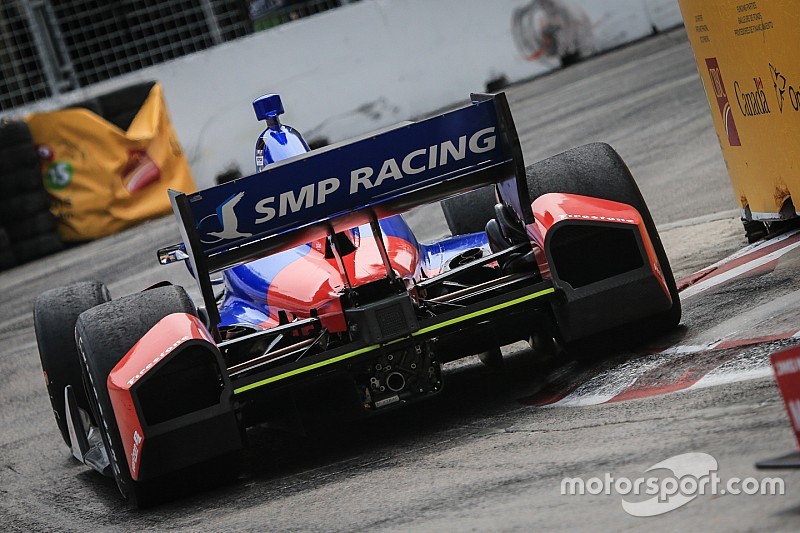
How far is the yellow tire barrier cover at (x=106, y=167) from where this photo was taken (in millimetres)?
16781

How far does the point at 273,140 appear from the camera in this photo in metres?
7.22

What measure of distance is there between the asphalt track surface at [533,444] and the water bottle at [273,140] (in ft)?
4.97

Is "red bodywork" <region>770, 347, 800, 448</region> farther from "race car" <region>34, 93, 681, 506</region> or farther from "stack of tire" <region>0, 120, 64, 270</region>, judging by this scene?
"stack of tire" <region>0, 120, 64, 270</region>

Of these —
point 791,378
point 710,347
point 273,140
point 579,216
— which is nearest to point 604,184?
point 579,216

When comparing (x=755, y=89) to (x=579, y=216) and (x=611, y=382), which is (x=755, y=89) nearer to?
(x=579, y=216)

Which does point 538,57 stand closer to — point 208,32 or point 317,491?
point 208,32

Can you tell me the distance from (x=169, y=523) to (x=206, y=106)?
1321 centimetres

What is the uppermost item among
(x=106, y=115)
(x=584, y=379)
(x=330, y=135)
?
(x=106, y=115)

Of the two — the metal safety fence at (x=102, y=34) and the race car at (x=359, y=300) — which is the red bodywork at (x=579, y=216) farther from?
the metal safety fence at (x=102, y=34)

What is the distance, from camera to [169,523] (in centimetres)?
522

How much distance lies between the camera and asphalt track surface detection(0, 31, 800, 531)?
4.05 metres

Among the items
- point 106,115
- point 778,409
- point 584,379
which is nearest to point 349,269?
point 584,379

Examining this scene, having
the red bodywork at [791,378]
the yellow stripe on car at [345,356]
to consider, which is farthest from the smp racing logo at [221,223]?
the red bodywork at [791,378]

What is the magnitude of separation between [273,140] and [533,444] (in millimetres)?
2986
